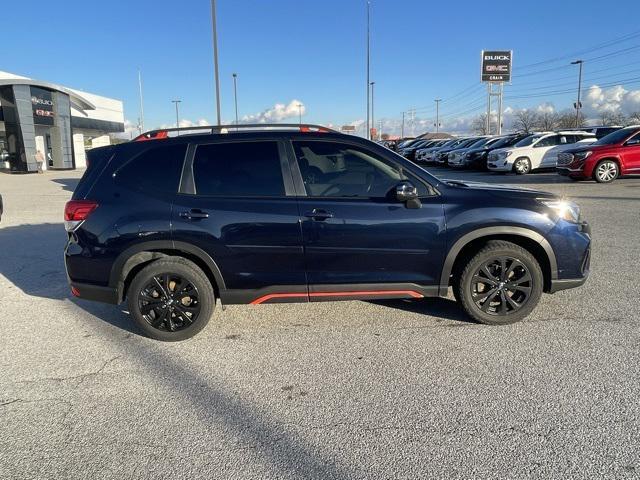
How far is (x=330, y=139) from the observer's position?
13.9ft

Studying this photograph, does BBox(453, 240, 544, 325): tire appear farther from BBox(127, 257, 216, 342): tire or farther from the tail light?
the tail light

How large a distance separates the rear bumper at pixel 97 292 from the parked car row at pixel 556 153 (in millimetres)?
15060

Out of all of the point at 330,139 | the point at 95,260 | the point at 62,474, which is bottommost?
the point at 62,474

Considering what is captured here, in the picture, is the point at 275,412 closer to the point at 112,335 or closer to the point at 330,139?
the point at 112,335

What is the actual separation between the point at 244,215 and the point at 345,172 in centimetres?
97

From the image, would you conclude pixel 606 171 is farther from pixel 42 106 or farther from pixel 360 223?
pixel 42 106

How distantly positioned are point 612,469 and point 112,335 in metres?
3.88

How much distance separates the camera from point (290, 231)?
402 cm

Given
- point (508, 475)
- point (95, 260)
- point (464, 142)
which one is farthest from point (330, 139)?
point (464, 142)

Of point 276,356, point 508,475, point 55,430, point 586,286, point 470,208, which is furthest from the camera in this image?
point 586,286

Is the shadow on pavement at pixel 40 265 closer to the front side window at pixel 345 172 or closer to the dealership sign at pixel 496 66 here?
the front side window at pixel 345 172

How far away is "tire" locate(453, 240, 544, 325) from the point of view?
4.20 m

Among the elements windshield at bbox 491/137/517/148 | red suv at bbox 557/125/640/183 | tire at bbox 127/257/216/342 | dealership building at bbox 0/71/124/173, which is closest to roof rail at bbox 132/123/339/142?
tire at bbox 127/257/216/342

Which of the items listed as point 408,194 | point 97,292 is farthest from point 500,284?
point 97,292
